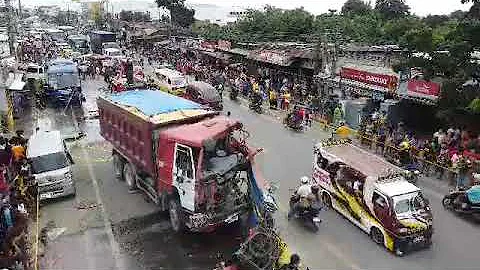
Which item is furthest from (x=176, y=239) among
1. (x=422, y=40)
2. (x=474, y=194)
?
(x=422, y=40)

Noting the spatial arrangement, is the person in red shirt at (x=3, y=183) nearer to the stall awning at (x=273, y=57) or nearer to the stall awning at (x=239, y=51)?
the stall awning at (x=273, y=57)

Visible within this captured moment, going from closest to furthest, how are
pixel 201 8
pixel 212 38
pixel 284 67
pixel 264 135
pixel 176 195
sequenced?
pixel 176 195 → pixel 264 135 → pixel 284 67 → pixel 212 38 → pixel 201 8

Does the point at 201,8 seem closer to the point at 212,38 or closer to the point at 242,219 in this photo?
the point at 212,38

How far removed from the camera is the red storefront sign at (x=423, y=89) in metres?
20.4

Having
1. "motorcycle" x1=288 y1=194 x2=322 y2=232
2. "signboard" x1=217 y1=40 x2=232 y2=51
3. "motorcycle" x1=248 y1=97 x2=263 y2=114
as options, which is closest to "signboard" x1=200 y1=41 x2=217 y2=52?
"signboard" x1=217 y1=40 x2=232 y2=51

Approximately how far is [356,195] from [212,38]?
4055 cm

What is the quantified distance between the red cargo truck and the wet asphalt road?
27.9 inches

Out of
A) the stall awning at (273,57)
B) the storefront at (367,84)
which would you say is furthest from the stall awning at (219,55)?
the storefront at (367,84)

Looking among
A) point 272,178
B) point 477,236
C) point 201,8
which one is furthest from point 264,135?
point 201,8

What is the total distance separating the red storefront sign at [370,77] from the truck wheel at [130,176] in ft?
40.4

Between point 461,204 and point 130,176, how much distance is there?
10.6 meters

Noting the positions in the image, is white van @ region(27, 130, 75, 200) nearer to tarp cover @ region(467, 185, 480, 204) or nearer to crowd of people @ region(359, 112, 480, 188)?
crowd of people @ region(359, 112, 480, 188)

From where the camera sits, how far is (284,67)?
33719 mm

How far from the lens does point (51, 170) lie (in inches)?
640
